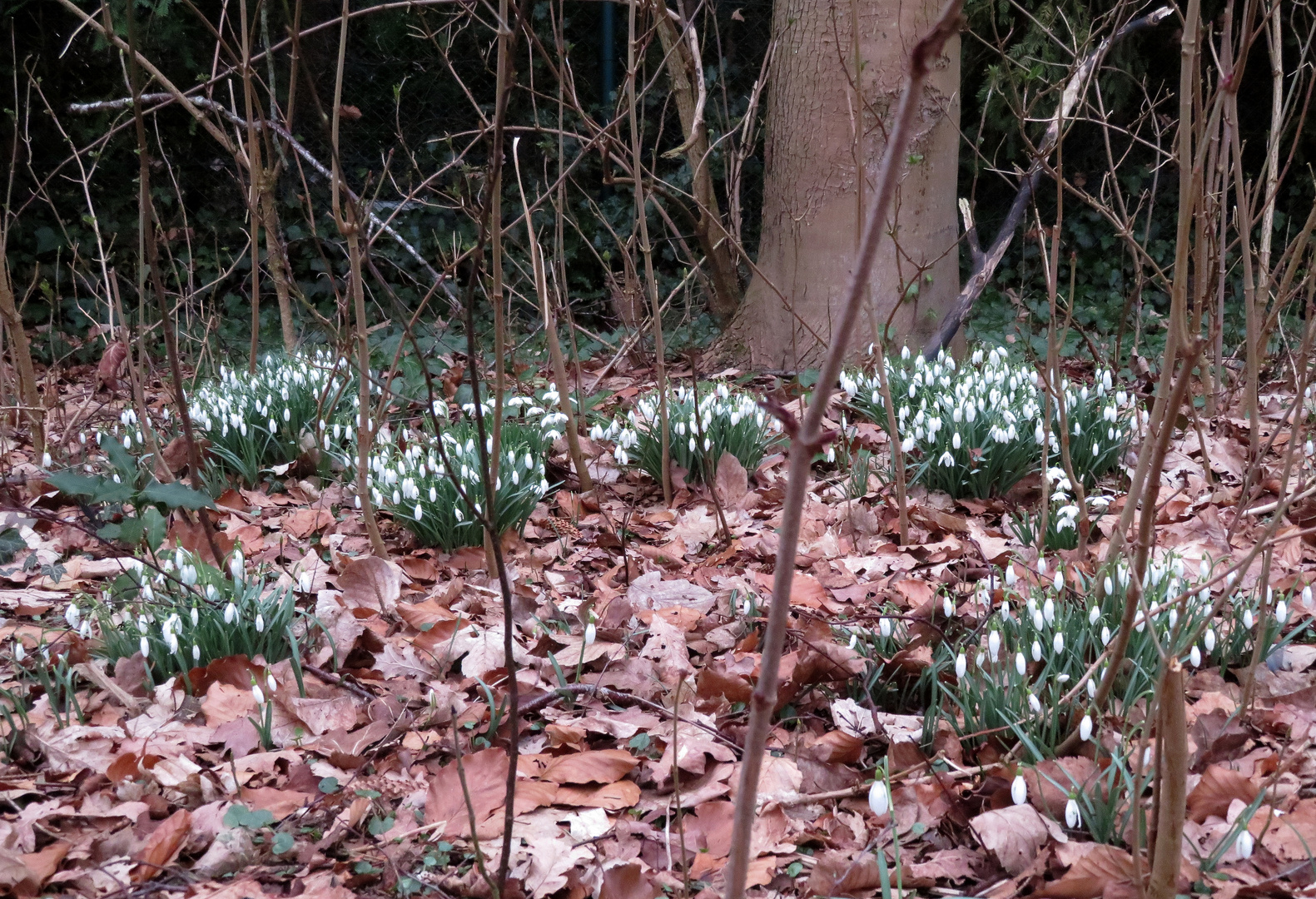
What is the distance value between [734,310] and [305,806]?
5.17 meters

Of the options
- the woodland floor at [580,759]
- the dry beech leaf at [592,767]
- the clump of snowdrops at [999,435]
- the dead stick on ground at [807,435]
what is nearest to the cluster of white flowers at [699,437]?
the clump of snowdrops at [999,435]

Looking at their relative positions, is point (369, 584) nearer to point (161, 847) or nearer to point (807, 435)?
point (161, 847)

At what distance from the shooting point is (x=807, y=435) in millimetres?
784

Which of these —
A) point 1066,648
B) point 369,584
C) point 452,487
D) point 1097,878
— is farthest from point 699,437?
point 1097,878

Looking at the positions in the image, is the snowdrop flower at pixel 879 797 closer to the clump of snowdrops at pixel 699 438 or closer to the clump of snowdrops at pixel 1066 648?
the clump of snowdrops at pixel 1066 648

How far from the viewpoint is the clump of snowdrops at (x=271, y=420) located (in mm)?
3984

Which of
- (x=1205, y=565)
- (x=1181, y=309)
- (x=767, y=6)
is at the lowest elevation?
(x=1205, y=565)

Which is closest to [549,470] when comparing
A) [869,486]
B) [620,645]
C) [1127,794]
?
[869,486]

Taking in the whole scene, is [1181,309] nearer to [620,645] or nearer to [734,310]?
[620,645]

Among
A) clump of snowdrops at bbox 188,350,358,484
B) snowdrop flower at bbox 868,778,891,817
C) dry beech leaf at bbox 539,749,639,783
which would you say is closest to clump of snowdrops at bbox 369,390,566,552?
clump of snowdrops at bbox 188,350,358,484

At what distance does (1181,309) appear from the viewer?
4.79ft

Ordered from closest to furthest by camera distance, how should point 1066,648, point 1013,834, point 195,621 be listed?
point 1013,834 < point 1066,648 < point 195,621

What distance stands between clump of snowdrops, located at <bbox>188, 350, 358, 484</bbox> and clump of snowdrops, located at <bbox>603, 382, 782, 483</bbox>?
115 cm

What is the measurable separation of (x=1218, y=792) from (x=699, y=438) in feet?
7.78
